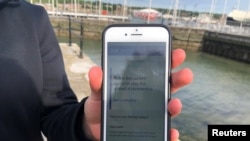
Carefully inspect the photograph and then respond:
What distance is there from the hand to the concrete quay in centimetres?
288

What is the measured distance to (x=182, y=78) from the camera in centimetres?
78

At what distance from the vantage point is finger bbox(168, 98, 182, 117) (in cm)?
80

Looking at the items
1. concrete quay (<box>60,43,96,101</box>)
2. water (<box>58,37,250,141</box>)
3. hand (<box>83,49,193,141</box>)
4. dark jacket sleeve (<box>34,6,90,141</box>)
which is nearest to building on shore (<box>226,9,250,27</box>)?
water (<box>58,37,250,141</box>)

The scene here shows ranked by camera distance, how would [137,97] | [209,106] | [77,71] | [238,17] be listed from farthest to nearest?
1. [238,17]
2. [209,106]
3. [77,71]
4. [137,97]

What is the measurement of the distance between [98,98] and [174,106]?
194 millimetres

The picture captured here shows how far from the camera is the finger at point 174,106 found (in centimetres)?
80

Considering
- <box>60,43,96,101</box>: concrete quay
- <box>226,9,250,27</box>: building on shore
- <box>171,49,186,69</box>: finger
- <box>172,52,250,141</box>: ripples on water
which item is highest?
<box>171,49,186,69</box>: finger

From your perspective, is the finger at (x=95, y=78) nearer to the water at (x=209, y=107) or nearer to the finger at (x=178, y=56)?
the finger at (x=178, y=56)

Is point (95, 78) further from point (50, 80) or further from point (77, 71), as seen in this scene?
point (77, 71)

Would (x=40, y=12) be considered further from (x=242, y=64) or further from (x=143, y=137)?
(x=242, y=64)

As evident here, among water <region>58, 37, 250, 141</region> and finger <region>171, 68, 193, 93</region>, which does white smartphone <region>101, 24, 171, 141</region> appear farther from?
water <region>58, 37, 250, 141</region>

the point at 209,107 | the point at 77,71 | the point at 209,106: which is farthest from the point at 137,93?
the point at 209,106

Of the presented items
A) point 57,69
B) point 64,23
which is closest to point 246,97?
point 57,69

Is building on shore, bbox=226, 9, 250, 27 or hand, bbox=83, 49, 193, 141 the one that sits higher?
hand, bbox=83, 49, 193, 141
